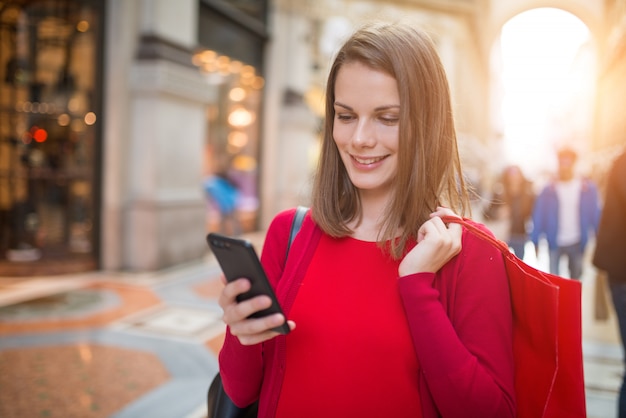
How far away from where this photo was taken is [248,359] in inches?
57.6

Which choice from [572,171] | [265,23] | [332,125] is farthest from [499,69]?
[332,125]

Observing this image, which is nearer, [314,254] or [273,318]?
[273,318]

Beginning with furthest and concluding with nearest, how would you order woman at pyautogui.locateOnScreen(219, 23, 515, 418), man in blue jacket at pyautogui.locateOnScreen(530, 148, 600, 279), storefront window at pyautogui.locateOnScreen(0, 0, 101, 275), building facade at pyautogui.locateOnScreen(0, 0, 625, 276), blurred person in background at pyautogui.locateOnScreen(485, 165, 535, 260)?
storefront window at pyautogui.locateOnScreen(0, 0, 101, 275) < building facade at pyautogui.locateOnScreen(0, 0, 625, 276) < blurred person in background at pyautogui.locateOnScreen(485, 165, 535, 260) < man in blue jacket at pyautogui.locateOnScreen(530, 148, 600, 279) < woman at pyautogui.locateOnScreen(219, 23, 515, 418)

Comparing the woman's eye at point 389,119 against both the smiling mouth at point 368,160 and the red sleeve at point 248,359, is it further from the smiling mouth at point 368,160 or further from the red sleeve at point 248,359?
the red sleeve at point 248,359

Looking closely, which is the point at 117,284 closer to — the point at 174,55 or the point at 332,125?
the point at 174,55

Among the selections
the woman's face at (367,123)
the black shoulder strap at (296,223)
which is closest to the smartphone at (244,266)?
the black shoulder strap at (296,223)

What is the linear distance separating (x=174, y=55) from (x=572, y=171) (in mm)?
5685

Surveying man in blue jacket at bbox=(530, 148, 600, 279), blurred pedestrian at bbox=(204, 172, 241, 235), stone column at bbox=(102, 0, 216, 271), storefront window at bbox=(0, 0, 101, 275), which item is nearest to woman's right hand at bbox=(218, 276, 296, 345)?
man in blue jacket at bbox=(530, 148, 600, 279)

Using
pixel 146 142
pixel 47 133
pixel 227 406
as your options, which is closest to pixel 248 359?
pixel 227 406

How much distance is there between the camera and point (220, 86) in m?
12.5

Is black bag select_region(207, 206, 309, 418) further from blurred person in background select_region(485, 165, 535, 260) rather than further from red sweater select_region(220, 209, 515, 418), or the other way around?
blurred person in background select_region(485, 165, 535, 260)

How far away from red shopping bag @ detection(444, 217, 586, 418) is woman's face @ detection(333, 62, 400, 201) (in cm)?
41

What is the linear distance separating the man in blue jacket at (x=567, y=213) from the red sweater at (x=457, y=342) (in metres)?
5.41

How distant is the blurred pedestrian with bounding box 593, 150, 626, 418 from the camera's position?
309 cm
